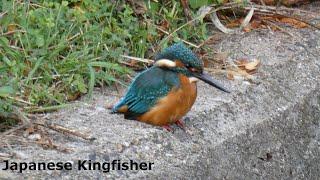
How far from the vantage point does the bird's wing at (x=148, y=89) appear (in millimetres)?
4309

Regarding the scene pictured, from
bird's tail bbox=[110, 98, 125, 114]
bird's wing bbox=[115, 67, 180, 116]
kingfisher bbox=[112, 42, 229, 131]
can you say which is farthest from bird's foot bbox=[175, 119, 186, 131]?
bird's tail bbox=[110, 98, 125, 114]

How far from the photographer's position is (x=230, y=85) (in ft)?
16.0

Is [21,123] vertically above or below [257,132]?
above


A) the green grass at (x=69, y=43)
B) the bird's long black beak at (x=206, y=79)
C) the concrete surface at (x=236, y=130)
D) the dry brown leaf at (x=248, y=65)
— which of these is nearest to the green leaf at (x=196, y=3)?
the green grass at (x=69, y=43)

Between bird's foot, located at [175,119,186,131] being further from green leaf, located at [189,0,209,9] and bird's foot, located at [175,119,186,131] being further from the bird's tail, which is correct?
green leaf, located at [189,0,209,9]

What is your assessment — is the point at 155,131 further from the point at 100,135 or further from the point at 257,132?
the point at 257,132

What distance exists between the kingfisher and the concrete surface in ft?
0.21

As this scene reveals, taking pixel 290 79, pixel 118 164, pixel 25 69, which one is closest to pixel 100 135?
pixel 118 164

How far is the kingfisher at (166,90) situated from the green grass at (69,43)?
1.03 ft

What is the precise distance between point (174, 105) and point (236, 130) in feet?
1.29

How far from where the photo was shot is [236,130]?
4.52 meters

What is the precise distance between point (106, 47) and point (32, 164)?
1.24 m

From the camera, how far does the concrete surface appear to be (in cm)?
408

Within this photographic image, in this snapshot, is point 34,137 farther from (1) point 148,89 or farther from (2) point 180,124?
(2) point 180,124
